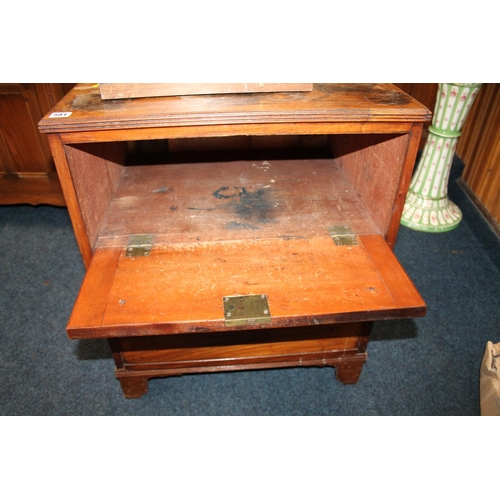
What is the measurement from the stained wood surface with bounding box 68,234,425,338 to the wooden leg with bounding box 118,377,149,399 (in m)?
0.43

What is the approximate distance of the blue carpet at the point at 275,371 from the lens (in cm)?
129

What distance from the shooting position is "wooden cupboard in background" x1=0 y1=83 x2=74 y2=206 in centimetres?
164

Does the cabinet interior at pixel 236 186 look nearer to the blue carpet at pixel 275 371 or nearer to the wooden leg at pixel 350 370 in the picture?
the wooden leg at pixel 350 370

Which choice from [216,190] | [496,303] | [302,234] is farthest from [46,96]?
[496,303]

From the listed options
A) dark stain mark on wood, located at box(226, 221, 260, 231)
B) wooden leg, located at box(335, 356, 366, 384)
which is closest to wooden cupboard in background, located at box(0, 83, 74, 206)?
dark stain mark on wood, located at box(226, 221, 260, 231)

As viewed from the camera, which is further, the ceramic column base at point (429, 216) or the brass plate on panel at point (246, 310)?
the ceramic column base at point (429, 216)

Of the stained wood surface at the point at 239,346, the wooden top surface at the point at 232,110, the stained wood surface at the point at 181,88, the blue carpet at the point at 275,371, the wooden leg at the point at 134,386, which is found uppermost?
the stained wood surface at the point at 181,88

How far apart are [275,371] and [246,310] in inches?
24.4

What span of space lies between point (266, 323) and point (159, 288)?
255 mm

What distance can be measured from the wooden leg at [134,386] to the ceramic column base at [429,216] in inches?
54.1

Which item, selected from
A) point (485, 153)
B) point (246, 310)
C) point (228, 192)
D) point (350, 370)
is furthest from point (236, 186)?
point (485, 153)

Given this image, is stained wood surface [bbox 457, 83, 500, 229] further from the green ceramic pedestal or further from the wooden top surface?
the wooden top surface

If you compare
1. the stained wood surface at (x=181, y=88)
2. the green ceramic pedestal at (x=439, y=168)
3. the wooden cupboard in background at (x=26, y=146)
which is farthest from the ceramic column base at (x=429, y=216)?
the wooden cupboard in background at (x=26, y=146)

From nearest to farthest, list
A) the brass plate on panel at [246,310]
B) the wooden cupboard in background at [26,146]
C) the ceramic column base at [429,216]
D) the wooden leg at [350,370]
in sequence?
1. the brass plate on panel at [246,310]
2. the wooden leg at [350,370]
3. the wooden cupboard in background at [26,146]
4. the ceramic column base at [429,216]
